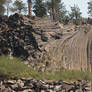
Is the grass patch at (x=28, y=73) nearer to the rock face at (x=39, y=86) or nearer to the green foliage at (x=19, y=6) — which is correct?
the rock face at (x=39, y=86)

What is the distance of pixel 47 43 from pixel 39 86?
520 cm

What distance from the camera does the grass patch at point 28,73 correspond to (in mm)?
12602

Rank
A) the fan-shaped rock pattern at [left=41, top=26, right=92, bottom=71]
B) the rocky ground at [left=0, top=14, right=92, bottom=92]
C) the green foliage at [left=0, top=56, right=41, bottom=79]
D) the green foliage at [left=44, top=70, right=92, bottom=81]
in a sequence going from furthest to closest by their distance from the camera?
the fan-shaped rock pattern at [left=41, top=26, right=92, bottom=71]
the green foliage at [left=44, top=70, right=92, bottom=81]
the green foliage at [left=0, top=56, right=41, bottom=79]
the rocky ground at [left=0, top=14, right=92, bottom=92]

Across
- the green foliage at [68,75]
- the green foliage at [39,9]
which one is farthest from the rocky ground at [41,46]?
the green foliage at [39,9]

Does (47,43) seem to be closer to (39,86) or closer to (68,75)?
(68,75)

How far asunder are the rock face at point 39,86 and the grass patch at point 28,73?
0.45 metres

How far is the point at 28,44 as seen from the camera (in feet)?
59.2

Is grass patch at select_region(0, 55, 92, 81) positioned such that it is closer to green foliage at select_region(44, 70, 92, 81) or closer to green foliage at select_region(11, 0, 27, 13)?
green foliage at select_region(44, 70, 92, 81)

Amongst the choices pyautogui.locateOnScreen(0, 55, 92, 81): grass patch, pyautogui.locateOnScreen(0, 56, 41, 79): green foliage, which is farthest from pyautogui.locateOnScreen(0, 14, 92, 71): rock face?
pyautogui.locateOnScreen(0, 56, 41, 79): green foliage

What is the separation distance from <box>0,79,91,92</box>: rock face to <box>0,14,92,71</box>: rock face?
2463 millimetres

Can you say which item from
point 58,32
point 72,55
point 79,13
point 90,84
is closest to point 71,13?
point 79,13

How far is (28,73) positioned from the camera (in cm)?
1303

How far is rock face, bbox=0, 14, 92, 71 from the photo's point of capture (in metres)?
15.5

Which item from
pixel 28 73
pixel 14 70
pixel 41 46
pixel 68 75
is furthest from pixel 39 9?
pixel 14 70
